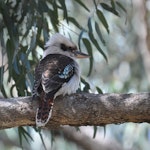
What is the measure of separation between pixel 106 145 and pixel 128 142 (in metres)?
0.36

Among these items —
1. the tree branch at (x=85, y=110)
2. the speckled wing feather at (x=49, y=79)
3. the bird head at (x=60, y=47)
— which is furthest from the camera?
the bird head at (x=60, y=47)

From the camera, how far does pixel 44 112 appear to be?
9.16 ft

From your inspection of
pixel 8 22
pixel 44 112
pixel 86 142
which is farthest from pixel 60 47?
pixel 86 142

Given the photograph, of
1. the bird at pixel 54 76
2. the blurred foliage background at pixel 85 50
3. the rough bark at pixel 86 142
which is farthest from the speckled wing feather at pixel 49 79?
the rough bark at pixel 86 142

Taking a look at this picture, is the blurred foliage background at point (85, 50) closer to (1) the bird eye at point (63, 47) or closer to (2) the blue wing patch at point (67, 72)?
(1) the bird eye at point (63, 47)

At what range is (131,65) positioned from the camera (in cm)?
729

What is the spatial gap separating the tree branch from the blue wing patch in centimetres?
32

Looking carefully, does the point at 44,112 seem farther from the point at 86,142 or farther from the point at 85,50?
the point at 85,50

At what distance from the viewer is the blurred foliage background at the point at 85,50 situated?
3.58 metres

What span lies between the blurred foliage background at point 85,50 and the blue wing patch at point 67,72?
0.24 meters

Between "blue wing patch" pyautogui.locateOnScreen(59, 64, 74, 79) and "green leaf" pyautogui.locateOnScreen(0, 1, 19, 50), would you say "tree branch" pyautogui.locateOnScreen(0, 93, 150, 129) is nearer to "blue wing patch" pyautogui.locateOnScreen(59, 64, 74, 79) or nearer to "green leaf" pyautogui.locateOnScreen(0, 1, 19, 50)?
"blue wing patch" pyautogui.locateOnScreen(59, 64, 74, 79)

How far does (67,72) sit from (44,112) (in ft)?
1.78

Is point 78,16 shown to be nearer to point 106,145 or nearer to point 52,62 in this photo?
point 106,145

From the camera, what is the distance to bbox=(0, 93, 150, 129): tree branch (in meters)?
2.73
